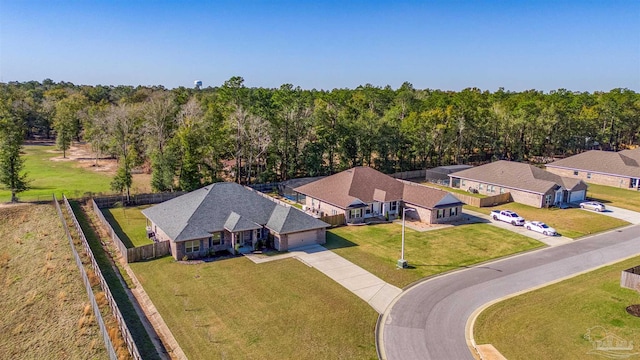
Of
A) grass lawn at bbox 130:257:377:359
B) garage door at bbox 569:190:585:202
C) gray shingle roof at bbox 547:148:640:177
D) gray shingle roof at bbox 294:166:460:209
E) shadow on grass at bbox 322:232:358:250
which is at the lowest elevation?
grass lawn at bbox 130:257:377:359

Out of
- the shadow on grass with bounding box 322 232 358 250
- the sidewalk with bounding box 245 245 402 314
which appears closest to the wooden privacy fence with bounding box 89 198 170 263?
the sidewalk with bounding box 245 245 402 314

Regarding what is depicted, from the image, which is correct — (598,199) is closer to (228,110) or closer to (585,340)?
(585,340)

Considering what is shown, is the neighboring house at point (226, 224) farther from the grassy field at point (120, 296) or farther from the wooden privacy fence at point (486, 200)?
the wooden privacy fence at point (486, 200)

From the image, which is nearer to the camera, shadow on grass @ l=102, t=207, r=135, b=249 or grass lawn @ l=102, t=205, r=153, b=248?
shadow on grass @ l=102, t=207, r=135, b=249

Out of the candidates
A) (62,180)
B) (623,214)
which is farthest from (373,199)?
(62,180)

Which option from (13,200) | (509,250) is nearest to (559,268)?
(509,250)

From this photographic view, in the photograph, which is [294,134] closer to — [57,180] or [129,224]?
[129,224]

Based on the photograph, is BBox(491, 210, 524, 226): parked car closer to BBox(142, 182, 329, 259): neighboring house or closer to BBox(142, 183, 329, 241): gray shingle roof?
BBox(142, 183, 329, 241): gray shingle roof

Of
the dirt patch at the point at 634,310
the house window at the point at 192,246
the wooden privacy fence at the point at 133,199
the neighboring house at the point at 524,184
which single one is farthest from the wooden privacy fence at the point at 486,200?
the wooden privacy fence at the point at 133,199
